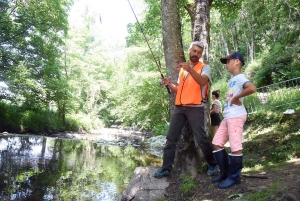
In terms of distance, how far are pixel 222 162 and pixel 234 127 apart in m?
0.53

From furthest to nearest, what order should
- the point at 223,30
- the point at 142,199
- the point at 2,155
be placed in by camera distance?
the point at 223,30
the point at 2,155
the point at 142,199

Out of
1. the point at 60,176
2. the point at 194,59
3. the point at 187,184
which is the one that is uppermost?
the point at 194,59

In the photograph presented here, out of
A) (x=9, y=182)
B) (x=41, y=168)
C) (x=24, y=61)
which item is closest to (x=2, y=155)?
(x=41, y=168)

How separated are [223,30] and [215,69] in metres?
4.57

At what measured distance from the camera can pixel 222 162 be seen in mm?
3408

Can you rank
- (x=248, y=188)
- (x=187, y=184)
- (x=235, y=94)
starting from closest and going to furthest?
(x=248, y=188) → (x=235, y=94) → (x=187, y=184)

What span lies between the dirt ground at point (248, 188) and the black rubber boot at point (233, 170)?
0.20ft

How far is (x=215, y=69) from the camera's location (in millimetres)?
26766

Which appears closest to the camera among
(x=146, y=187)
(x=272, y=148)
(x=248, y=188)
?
(x=248, y=188)

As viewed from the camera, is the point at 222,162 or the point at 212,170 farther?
the point at 212,170

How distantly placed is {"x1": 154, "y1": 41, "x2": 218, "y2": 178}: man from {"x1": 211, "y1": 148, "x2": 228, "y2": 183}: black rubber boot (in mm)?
264

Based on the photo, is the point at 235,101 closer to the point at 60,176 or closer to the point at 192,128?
the point at 192,128

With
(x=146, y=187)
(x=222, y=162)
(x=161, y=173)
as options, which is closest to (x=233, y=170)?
(x=222, y=162)

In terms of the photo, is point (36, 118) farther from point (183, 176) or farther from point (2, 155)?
point (183, 176)
